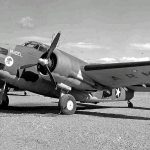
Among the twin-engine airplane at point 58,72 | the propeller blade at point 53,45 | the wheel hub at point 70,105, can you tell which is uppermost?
the propeller blade at point 53,45

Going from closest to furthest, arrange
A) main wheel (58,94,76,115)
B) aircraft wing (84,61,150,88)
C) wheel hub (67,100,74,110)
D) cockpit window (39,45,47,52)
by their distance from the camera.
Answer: aircraft wing (84,61,150,88), main wheel (58,94,76,115), wheel hub (67,100,74,110), cockpit window (39,45,47,52)

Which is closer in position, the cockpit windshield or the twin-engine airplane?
the twin-engine airplane

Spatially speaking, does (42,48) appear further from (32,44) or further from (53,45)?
(53,45)

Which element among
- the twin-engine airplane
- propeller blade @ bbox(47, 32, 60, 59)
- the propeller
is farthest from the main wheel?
propeller blade @ bbox(47, 32, 60, 59)

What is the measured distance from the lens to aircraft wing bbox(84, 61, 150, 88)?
10.7m

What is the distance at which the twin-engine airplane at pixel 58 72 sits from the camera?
10.8 meters

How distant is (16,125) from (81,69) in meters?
4.58

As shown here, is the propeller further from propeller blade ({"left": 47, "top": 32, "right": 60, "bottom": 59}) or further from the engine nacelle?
the engine nacelle

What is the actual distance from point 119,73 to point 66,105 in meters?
2.69

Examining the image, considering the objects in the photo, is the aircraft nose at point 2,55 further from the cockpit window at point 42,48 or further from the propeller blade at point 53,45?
the propeller blade at point 53,45

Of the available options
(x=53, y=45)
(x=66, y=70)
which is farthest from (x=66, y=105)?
(x=53, y=45)

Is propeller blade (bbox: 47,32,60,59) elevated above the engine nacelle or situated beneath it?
elevated above

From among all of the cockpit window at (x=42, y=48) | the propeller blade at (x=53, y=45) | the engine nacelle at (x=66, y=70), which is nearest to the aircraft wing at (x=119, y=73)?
the engine nacelle at (x=66, y=70)

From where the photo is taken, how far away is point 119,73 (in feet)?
38.1
